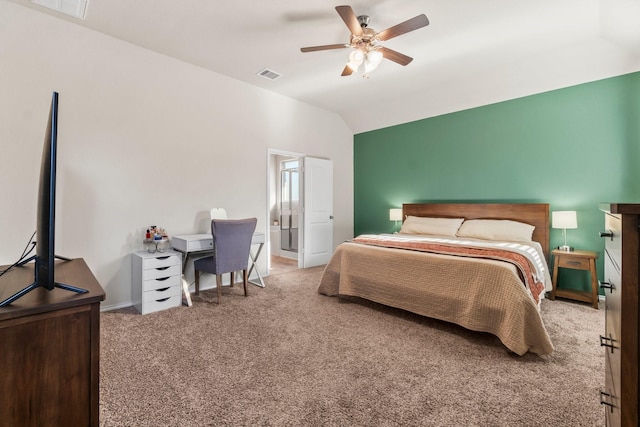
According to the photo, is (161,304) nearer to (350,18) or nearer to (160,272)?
(160,272)

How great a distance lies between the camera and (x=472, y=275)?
99.5 inches

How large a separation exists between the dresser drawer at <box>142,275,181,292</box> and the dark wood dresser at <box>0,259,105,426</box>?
232 cm

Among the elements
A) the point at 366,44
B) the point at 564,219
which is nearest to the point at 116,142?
the point at 366,44

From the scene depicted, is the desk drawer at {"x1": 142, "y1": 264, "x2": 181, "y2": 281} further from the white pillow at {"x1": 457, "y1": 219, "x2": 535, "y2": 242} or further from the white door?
the white pillow at {"x1": 457, "y1": 219, "x2": 535, "y2": 242}

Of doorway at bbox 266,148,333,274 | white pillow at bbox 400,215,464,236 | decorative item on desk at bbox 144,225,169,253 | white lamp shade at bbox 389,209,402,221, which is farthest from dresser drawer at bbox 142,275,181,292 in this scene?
white lamp shade at bbox 389,209,402,221

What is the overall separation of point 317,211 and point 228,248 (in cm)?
226

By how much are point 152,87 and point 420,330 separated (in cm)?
382

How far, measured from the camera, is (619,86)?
339 cm

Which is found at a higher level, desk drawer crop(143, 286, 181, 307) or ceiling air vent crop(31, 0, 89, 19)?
ceiling air vent crop(31, 0, 89, 19)

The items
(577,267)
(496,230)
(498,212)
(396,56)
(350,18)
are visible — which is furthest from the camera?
(498,212)

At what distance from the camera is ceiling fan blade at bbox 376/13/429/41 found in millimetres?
2317

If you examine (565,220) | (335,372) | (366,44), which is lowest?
(335,372)

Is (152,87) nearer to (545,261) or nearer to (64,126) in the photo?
(64,126)

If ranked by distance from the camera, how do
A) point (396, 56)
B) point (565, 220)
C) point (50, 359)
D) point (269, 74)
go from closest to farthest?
point (50, 359)
point (396, 56)
point (565, 220)
point (269, 74)
